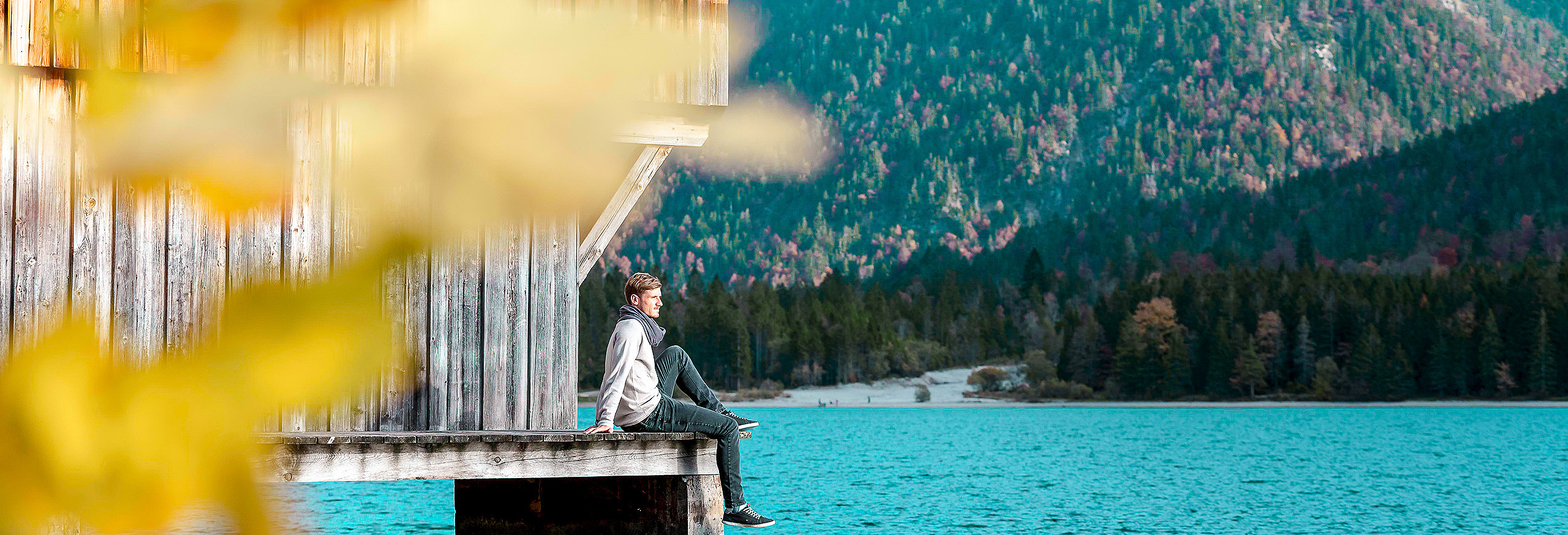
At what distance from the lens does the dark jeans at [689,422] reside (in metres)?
8.42

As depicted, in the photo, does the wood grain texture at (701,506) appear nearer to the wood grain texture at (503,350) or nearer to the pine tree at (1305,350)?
the wood grain texture at (503,350)

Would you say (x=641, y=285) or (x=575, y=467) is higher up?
(x=641, y=285)

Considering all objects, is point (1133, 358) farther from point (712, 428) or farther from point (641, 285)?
point (641, 285)

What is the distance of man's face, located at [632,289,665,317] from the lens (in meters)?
7.97

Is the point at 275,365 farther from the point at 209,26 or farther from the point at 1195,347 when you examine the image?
the point at 1195,347

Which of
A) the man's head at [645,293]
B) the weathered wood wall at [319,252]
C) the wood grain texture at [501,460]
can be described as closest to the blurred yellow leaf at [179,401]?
the weathered wood wall at [319,252]

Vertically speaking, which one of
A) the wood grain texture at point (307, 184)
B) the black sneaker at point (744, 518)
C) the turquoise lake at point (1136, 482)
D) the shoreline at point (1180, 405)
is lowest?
the shoreline at point (1180, 405)

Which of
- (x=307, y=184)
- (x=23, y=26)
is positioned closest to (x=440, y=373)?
(x=23, y=26)

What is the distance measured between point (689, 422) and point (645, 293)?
2.91 feet

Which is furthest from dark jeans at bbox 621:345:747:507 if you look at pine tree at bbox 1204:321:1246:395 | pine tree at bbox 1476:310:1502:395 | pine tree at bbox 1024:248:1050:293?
pine tree at bbox 1024:248:1050:293

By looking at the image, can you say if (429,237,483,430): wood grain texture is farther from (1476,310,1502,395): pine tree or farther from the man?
(1476,310,1502,395): pine tree

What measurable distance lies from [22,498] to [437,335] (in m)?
7.43

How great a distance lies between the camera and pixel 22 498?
43.7 inches

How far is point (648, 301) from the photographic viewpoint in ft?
26.2
